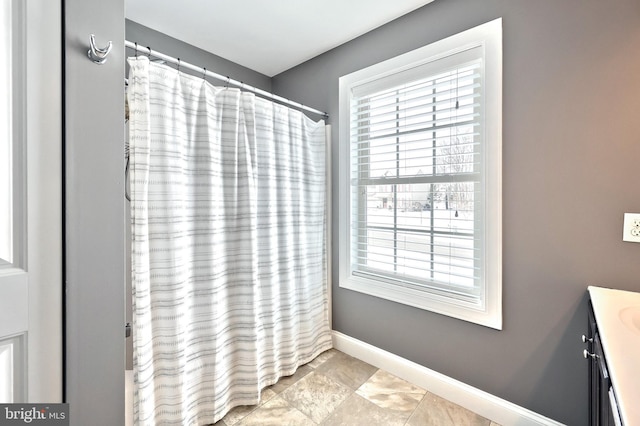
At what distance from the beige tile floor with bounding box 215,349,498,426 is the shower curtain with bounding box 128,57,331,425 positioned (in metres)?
0.10

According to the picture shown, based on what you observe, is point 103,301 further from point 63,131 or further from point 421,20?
point 421,20

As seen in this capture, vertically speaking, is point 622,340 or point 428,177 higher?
point 428,177

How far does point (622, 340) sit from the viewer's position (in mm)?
820

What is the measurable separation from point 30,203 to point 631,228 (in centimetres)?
231

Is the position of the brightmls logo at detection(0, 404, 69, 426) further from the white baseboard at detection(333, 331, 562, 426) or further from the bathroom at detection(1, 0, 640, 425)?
the white baseboard at detection(333, 331, 562, 426)

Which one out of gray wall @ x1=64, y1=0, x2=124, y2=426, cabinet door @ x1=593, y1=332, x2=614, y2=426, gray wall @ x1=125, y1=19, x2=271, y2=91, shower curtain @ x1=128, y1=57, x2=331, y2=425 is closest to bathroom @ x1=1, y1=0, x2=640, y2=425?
gray wall @ x1=64, y1=0, x2=124, y2=426

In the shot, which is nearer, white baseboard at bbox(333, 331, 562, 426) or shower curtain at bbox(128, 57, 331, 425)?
shower curtain at bbox(128, 57, 331, 425)

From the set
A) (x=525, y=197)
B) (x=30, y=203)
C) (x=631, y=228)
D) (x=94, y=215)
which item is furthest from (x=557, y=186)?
(x=30, y=203)

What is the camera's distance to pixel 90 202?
0.96 metres

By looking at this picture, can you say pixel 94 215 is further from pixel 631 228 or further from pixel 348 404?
pixel 631 228

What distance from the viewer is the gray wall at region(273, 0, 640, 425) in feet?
4.16

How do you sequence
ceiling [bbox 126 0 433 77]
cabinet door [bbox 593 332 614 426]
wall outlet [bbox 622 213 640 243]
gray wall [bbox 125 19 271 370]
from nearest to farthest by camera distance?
cabinet door [bbox 593 332 614 426] → wall outlet [bbox 622 213 640 243] → ceiling [bbox 126 0 433 77] → gray wall [bbox 125 19 271 370]

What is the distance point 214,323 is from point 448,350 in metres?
1.45

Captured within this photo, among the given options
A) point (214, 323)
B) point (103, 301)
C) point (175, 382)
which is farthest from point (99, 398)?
point (214, 323)
